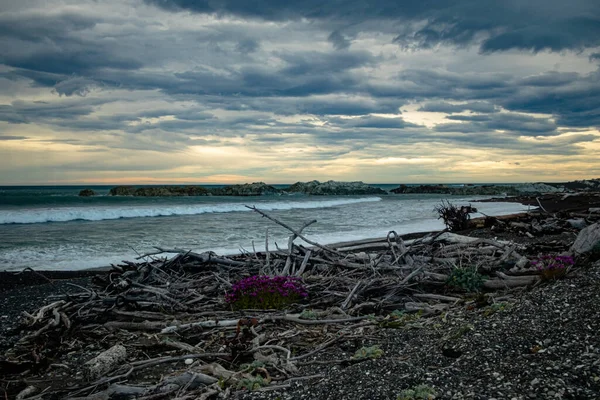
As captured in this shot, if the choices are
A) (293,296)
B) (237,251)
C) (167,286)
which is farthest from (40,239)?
(293,296)

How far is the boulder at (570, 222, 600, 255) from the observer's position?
7.17 m

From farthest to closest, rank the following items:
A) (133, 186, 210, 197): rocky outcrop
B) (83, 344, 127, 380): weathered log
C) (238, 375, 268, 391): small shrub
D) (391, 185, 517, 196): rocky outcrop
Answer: (133, 186, 210, 197): rocky outcrop → (391, 185, 517, 196): rocky outcrop → (83, 344, 127, 380): weathered log → (238, 375, 268, 391): small shrub

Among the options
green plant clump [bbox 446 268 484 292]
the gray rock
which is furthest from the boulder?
the gray rock

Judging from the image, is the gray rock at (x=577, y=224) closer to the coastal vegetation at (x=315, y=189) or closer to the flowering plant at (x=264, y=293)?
the flowering plant at (x=264, y=293)

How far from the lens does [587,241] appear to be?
741 centimetres

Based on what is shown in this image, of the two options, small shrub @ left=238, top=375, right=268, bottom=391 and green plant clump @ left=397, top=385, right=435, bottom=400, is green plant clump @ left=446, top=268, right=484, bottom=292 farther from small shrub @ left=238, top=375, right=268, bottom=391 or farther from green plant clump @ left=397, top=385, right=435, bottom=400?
small shrub @ left=238, top=375, right=268, bottom=391

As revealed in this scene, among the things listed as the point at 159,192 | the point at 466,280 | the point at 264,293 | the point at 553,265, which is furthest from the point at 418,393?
the point at 159,192

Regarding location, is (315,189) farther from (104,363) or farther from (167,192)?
(104,363)

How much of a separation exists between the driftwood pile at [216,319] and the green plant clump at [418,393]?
1.05 m

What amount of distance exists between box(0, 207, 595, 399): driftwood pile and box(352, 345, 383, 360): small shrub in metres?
0.02

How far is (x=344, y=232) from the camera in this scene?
63.9ft

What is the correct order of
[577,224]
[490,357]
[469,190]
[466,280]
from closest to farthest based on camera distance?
[490,357]
[466,280]
[577,224]
[469,190]

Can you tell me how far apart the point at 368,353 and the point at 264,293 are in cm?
244

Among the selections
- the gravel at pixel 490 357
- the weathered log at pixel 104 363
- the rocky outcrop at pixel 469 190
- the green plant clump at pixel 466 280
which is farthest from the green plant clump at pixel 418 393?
the rocky outcrop at pixel 469 190
